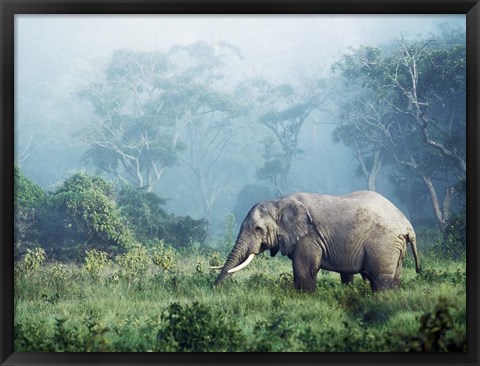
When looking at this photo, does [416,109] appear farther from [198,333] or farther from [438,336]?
[198,333]

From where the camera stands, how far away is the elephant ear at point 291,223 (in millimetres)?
7562

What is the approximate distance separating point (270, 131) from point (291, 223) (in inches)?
31.8

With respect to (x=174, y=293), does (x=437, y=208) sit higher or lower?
higher

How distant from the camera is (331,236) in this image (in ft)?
24.9

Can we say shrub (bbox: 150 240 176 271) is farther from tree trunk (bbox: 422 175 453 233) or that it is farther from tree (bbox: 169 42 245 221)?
tree trunk (bbox: 422 175 453 233)

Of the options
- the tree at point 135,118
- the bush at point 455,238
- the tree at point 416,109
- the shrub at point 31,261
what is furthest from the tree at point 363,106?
the shrub at point 31,261

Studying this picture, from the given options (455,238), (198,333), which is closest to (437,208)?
(455,238)

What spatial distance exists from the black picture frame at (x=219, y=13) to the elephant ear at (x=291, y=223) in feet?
3.35

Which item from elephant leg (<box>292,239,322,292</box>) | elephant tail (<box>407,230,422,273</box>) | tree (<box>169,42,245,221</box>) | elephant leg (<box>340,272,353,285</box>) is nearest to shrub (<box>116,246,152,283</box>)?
tree (<box>169,42,245,221</box>)

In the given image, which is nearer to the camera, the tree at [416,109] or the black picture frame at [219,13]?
the black picture frame at [219,13]

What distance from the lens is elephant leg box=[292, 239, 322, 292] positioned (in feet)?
24.3

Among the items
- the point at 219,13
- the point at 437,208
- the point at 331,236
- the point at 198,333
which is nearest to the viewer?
the point at 198,333

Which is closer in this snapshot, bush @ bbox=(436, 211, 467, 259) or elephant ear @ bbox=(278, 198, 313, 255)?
bush @ bbox=(436, 211, 467, 259)

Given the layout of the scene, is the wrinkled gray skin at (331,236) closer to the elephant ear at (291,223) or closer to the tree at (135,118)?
the elephant ear at (291,223)
